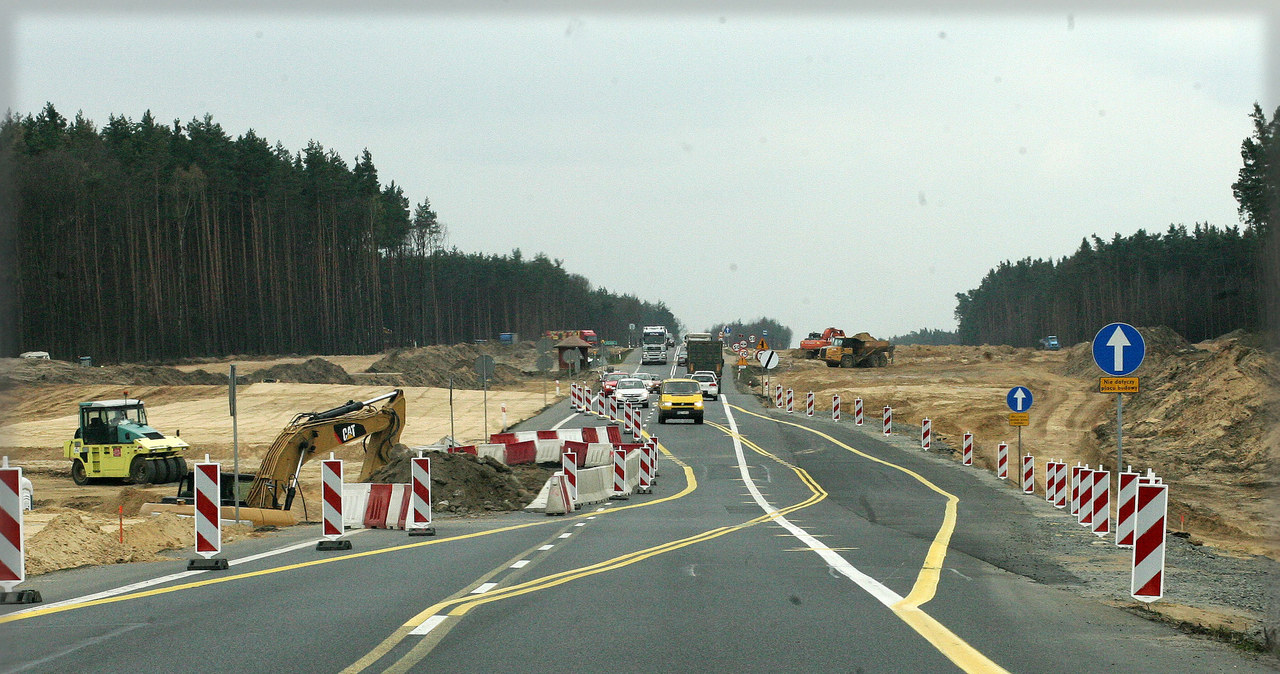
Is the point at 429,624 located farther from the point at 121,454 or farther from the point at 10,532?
the point at 121,454

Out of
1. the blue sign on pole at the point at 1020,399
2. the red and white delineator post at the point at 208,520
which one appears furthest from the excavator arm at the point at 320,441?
the blue sign on pole at the point at 1020,399

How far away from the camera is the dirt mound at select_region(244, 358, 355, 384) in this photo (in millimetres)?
70500

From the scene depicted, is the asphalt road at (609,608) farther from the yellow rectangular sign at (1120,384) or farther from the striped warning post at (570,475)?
the striped warning post at (570,475)

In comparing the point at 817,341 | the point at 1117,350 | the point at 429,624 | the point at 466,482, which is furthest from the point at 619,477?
the point at 817,341

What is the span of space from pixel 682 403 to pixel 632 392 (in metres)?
9.50

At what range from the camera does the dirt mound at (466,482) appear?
2397 centimetres

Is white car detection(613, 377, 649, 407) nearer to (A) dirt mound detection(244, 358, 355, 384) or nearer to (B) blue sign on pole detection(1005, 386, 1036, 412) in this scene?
(A) dirt mound detection(244, 358, 355, 384)

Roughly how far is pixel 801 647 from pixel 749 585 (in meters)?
3.45

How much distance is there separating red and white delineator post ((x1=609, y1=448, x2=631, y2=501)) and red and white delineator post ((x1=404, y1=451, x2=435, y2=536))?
820 centimetres

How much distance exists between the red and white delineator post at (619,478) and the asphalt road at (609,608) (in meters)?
6.29

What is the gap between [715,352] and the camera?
8106 centimetres

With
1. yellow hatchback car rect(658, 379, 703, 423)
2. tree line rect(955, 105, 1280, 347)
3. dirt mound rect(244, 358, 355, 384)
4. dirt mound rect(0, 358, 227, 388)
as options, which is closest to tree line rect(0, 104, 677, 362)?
dirt mound rect(0, 358, 227, 388)

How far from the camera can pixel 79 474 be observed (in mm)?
32781

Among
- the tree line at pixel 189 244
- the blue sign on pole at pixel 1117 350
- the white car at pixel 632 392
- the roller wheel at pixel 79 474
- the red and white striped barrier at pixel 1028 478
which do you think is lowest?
the red and white striped barrier at pixel 1028 478
